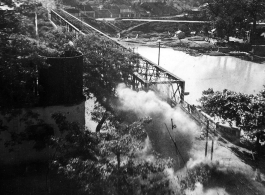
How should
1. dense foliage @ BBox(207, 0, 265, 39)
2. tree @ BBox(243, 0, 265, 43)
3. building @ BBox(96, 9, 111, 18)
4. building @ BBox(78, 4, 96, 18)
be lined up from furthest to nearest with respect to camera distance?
building @ BBox(96, 9, 111, 18) < building @ BBox(78, 4, 96, 18) < dense foliage @ BBox(207, 0, 265, 39) < tree @ BBox(243, 0, 265, 43)

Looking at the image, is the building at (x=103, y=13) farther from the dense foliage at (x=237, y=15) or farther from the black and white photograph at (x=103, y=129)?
the black and white photograph at (x=103, y=129)

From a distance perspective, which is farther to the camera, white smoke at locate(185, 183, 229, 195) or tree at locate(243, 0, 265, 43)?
tree at locate(243, 0, 265, 43)

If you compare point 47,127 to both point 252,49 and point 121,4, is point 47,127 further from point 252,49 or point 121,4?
point 121,4

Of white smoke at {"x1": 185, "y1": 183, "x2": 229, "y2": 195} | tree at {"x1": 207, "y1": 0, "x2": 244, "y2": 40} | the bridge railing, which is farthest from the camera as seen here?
tree at {"x1": 207, "y1": 0, "x2": 244, "y2": 40}

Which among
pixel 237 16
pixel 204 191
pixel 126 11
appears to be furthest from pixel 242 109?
pixel 126 11

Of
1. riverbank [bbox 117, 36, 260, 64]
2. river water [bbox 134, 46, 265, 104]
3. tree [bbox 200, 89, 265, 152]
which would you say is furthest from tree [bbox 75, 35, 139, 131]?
riverbank [bbox 117, 36, 260, 64]

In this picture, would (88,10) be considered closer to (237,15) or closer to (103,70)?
(237,15)

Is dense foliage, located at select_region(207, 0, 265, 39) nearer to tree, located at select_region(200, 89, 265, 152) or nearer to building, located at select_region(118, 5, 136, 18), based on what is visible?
building, located at select_region(118, 5, 136, 18)

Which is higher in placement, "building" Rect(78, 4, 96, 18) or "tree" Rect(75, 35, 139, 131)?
"building" Rect(78, 4, 96, 18)
